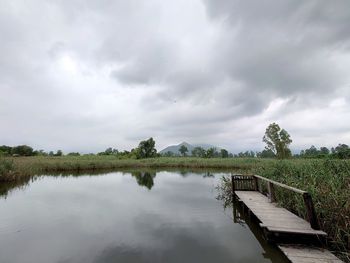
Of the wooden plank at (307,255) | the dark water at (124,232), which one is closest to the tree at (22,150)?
the dark water at (124,232)

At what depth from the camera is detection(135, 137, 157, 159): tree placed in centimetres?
4621

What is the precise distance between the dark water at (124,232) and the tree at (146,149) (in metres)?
36.3

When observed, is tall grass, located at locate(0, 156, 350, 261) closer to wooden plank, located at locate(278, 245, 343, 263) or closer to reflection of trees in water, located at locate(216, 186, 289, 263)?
wooden plank, located at locate(278, 245, 343, 263)

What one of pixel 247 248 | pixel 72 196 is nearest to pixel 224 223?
pixel 247 248

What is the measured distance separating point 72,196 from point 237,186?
25.9ft

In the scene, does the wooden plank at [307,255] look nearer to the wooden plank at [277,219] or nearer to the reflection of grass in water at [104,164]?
the wooden plank at [277,219]

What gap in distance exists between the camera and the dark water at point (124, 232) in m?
4.54

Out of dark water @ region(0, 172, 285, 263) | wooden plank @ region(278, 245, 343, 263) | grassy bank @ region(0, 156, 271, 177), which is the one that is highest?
grassy bank @ region(0, 156, 271, 177)

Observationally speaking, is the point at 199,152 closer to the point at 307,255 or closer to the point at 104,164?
the point at 104,164

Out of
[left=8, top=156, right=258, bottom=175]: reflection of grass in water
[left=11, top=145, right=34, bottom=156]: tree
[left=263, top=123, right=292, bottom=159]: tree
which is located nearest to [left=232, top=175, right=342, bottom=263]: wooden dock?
[left=8, top=156, right=258, bottom=175]: reflection of grass in water

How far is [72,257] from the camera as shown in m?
4.43

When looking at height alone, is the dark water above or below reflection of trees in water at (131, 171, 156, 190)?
below

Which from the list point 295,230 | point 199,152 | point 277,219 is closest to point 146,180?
point 277,219

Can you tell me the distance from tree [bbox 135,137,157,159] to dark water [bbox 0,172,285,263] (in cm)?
3632
